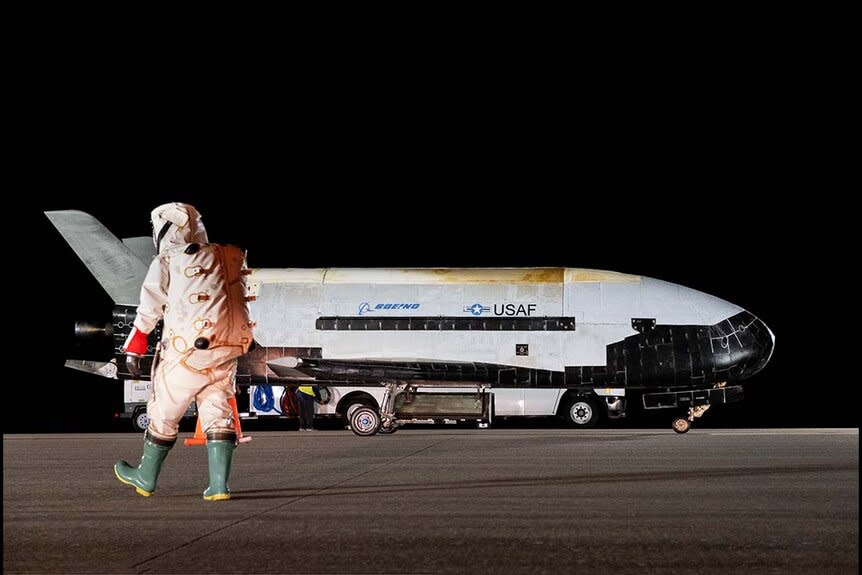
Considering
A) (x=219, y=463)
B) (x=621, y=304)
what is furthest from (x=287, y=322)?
(x=219, y=463)

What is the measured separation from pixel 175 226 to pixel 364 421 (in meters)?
17.6

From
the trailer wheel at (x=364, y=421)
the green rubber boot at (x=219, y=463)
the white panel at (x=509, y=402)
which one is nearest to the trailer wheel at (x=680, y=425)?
the trailer wheel at (x=364, y=421)

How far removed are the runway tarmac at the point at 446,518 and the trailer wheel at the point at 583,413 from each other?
71.9 feet

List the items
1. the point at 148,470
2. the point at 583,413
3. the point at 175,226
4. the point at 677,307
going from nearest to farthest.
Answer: the point at 148,470
the point at 175,226
the point at 677,307
the point at 583,413

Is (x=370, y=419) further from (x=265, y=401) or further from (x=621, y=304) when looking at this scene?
(x=265, y=401)

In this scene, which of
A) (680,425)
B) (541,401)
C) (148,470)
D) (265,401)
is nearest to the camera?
(148,470)

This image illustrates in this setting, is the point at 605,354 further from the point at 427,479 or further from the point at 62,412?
the point at 62,412

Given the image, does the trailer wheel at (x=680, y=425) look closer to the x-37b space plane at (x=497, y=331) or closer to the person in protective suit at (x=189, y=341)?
the x-37b space plane at (x=497, y=331)

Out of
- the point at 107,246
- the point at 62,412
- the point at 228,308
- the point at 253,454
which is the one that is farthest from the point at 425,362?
the point at 62,412

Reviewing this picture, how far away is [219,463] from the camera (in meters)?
8.88

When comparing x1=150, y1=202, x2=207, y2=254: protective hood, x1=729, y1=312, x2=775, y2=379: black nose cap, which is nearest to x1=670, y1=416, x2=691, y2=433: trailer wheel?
x1=729, y1=312, x2=775, y2=379: black nose cap

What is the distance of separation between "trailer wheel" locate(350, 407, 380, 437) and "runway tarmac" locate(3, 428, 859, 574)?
13.5 meters

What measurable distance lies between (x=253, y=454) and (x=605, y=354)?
17559 millimetres

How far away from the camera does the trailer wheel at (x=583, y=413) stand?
35.1 metres
